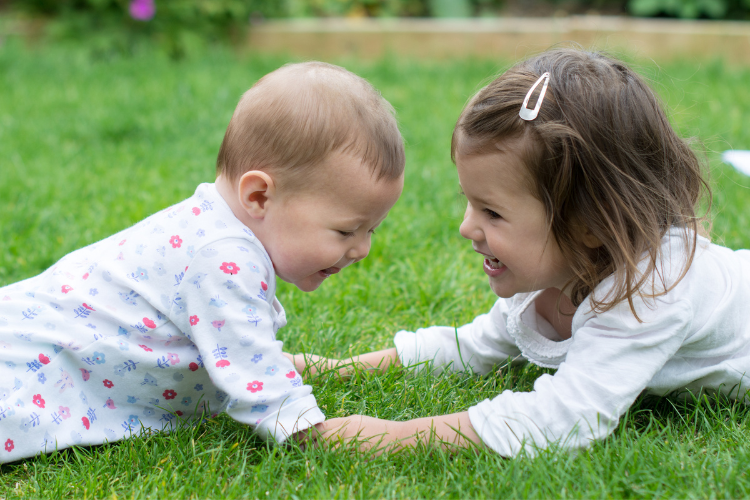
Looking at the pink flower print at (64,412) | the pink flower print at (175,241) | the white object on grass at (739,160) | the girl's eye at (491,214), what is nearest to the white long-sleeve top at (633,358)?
the girl's eye at (491,214)

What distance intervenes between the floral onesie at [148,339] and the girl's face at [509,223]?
1.82ft

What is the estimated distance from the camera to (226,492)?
169cm

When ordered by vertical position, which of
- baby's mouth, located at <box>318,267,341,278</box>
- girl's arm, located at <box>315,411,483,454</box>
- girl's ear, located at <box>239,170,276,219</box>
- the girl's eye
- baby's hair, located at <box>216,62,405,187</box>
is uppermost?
baby's hair, located at <box>216,62,405,187</box>

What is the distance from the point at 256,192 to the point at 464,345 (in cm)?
89

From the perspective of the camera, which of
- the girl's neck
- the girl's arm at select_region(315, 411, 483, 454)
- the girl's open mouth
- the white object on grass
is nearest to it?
the girl's arm at select_region(315, 411, 483, 454)

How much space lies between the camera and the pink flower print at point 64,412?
186 cm

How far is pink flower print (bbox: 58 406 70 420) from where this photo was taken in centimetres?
186

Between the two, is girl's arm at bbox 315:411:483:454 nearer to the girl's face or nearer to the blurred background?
the girl's face

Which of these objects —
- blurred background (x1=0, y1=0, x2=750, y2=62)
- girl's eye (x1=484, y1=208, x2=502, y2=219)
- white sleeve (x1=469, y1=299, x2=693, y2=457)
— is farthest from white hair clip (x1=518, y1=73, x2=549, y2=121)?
blurred background (x1=0, y1=0, x2=750, y2=62)

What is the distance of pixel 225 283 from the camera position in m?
1.74

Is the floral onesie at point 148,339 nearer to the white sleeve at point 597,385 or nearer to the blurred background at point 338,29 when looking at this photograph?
the white sleeve at point 597,385

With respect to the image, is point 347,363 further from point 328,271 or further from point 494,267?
point 494,267

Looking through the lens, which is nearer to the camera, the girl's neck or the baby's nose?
the baby's nose

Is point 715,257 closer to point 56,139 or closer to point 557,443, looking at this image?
point 557,443
